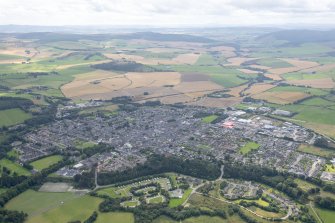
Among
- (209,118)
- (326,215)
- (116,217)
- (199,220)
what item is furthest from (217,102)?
(116,217)

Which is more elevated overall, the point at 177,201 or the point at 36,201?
the point at 36,201

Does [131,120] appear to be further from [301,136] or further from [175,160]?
[301,136]

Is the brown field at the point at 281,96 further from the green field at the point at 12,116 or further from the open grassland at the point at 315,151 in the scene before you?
the green field at the point at 12,116

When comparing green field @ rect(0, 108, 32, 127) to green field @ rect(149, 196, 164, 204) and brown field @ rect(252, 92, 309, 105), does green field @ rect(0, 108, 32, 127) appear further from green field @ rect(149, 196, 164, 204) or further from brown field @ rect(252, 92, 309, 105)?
brown field @ rect(252, 92, 309, 105)

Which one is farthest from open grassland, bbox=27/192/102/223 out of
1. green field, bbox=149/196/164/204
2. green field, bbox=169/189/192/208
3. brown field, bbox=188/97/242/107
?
brown field, bbox=188/97/242/107

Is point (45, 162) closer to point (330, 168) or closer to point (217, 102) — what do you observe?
point (330, 168)

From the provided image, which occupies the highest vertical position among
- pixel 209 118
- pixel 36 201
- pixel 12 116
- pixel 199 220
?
pixel 12 116

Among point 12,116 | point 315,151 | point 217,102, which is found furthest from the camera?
point 217,102

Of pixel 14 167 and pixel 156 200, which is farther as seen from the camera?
pixel 14 167
